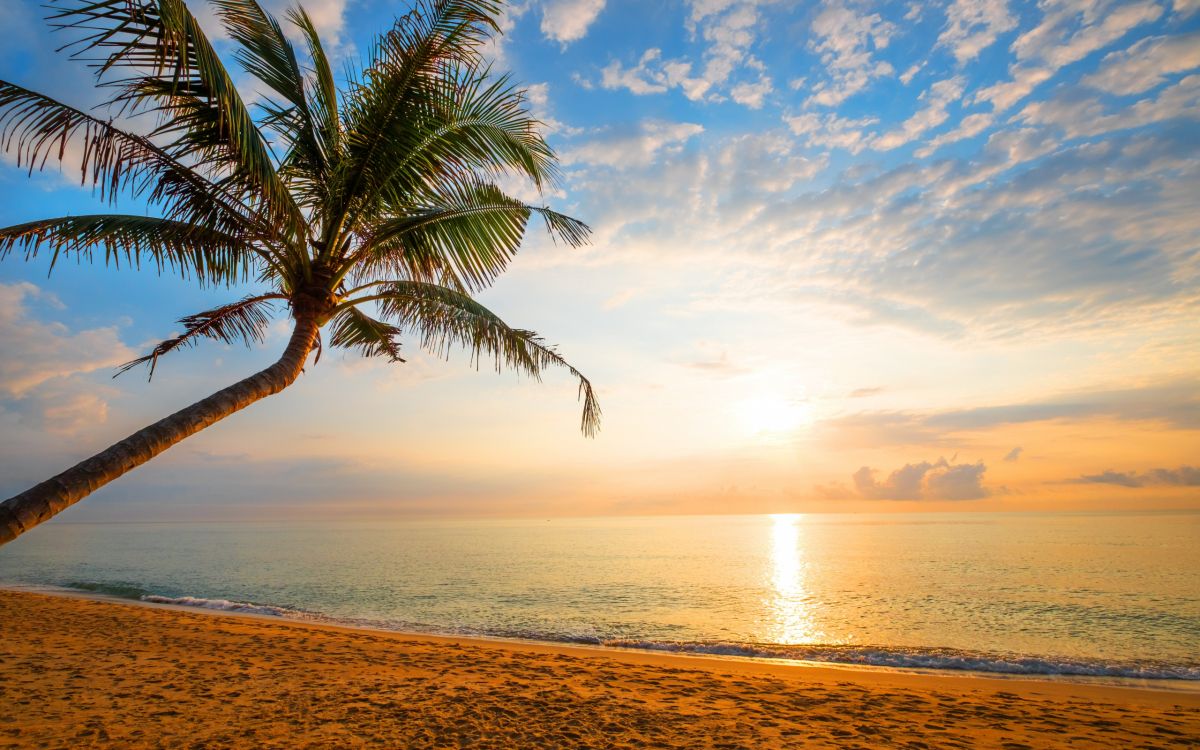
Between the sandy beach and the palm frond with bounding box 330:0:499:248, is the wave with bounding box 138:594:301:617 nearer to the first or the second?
the sandy beach

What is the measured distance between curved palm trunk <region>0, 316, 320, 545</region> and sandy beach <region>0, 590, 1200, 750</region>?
352 centimetres

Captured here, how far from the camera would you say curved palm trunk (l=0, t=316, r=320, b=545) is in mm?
3250

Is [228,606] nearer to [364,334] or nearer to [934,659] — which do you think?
[364,334]

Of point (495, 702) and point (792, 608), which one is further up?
point (495, 702)

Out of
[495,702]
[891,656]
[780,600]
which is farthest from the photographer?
[780,600]

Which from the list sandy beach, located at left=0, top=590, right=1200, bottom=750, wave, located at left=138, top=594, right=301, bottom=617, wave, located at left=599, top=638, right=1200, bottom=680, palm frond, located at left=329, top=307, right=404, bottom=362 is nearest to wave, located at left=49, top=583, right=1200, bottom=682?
wave, located at left=599, top=638, right=1200, bottom=680

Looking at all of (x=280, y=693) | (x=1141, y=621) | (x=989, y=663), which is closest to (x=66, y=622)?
(x=280, y=693)

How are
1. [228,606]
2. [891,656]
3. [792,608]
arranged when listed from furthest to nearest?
[792,608] → [228,606] → [891,656]

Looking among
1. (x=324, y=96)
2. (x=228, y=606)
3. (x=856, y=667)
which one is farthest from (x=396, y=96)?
(x=228, y=606)

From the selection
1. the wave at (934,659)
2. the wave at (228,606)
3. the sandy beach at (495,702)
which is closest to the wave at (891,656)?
the wave at (934,659)

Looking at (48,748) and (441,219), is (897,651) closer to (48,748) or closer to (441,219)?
(441,219)

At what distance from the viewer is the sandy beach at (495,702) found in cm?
625

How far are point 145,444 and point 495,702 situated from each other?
5541 millimetres

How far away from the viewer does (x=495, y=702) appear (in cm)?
761
